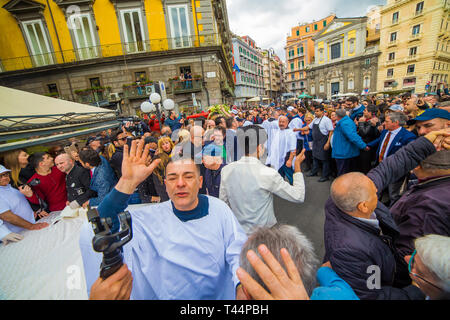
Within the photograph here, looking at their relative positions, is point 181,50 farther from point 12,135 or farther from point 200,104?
point 12,135

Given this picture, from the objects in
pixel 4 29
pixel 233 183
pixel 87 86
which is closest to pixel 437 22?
pixel 233 183

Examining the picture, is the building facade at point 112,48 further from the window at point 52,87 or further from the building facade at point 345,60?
the building facade at point 345,60

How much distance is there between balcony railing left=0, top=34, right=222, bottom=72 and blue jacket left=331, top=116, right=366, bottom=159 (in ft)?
45.0

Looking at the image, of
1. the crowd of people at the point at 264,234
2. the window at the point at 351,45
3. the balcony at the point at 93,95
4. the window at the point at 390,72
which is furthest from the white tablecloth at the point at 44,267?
the window at the point at 351,45

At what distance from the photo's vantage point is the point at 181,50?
14.2 m

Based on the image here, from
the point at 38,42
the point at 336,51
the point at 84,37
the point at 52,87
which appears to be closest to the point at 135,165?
the point at 84,37

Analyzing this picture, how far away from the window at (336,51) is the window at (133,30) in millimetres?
39733

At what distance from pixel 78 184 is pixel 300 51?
6279 centimetres

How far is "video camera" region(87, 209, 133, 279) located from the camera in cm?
77

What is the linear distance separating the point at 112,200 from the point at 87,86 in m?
18.2

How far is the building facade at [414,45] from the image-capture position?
2620 cm

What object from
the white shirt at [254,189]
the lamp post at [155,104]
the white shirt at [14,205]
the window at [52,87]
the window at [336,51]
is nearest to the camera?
the white shirt at [254,189]

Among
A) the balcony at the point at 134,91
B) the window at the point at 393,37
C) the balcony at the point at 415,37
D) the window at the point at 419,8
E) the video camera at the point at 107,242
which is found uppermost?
the window at the point at 419,8

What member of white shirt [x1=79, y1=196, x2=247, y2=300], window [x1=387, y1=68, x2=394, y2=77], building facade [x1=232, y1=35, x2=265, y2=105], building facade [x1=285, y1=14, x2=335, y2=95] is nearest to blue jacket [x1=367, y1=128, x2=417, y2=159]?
white shirt [x1=79, y1=196, x2=247, y2=300]
